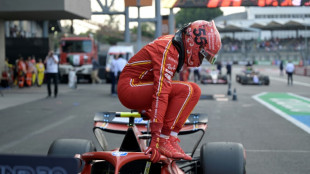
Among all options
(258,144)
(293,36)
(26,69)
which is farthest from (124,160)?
(293,36)

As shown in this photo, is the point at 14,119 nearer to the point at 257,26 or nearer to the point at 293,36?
the point at 257,26

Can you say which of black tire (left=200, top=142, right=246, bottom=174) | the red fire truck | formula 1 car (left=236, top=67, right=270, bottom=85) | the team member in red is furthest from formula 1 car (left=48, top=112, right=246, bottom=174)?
the red fire truck

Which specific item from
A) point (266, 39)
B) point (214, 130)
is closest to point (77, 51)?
point (214, 130)

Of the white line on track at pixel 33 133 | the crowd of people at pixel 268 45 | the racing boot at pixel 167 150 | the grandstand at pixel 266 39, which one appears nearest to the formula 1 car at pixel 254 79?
the white line on track at pixel 33 133

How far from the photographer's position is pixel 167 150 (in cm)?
396

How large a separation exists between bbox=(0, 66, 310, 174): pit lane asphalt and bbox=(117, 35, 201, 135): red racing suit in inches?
119

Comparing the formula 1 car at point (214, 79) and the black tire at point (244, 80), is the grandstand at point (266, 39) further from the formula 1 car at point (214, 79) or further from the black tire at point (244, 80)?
the formula 1 car at point (214, 79)

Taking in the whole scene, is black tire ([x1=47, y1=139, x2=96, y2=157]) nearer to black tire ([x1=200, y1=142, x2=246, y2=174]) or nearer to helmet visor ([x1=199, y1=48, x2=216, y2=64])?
Result: black tire ([x1=200, y1=142, x2=246, y2=174])

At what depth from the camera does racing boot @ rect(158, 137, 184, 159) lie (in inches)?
155

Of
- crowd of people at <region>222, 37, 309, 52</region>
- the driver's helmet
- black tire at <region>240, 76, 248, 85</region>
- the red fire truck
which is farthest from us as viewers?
crowd of people at <region>222, 37, 309, 52</region>

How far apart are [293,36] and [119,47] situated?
244 feet

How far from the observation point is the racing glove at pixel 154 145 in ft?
12.1

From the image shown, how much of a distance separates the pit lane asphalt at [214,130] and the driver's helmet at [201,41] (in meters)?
3.08

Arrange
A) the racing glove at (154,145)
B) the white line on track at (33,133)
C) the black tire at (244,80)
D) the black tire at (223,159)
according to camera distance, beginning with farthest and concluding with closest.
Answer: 1. the black tire at (244,80)
2. the white line on track at (33,133)
3. the black tire at (223,159)
4. the racing glove at (154,145)
